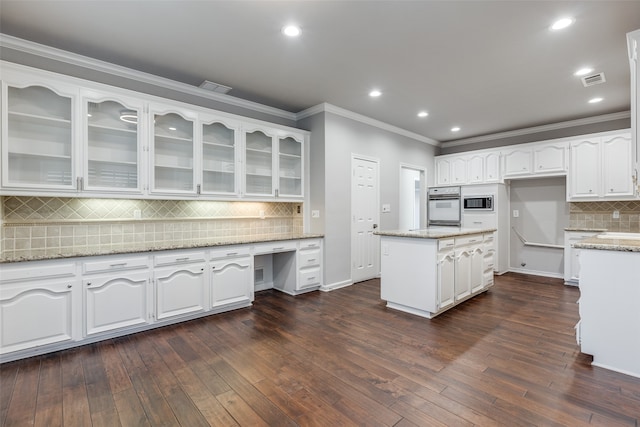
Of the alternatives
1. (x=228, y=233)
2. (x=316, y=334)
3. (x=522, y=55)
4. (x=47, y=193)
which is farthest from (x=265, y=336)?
(x=522, y=55)

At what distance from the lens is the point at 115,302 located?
2895 millimetres

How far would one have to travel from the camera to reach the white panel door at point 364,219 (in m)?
5.02

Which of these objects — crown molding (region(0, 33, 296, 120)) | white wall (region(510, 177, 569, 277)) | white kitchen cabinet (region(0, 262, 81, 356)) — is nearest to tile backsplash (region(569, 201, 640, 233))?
white wall (region(510, 177, 569, 277))

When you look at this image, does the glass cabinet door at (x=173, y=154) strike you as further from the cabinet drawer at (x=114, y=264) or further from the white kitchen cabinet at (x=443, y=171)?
the white kitchen cabinet at (x=443, y=171)

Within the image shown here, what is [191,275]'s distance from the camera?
3.36 m

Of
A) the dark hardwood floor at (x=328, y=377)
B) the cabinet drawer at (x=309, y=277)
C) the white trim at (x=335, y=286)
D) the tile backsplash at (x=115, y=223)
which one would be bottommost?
the dark hardwood floor at (x=328, y=377)

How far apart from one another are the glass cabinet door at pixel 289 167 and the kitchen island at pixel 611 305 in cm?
346

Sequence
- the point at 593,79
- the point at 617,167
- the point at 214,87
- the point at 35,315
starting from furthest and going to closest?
the point at 617,167
the point at 214,87
the point at 593,79
the point at 35,315

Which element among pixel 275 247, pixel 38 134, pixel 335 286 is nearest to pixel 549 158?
pixel 335 286

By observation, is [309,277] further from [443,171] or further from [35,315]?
[443,171]

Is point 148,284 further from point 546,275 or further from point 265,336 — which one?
point 546,275

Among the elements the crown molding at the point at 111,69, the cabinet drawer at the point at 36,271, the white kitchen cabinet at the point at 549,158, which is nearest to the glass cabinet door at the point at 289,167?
the crown molding at the point at 111,69

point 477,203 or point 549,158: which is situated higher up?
point 549,158

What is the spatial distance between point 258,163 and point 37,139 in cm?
229
